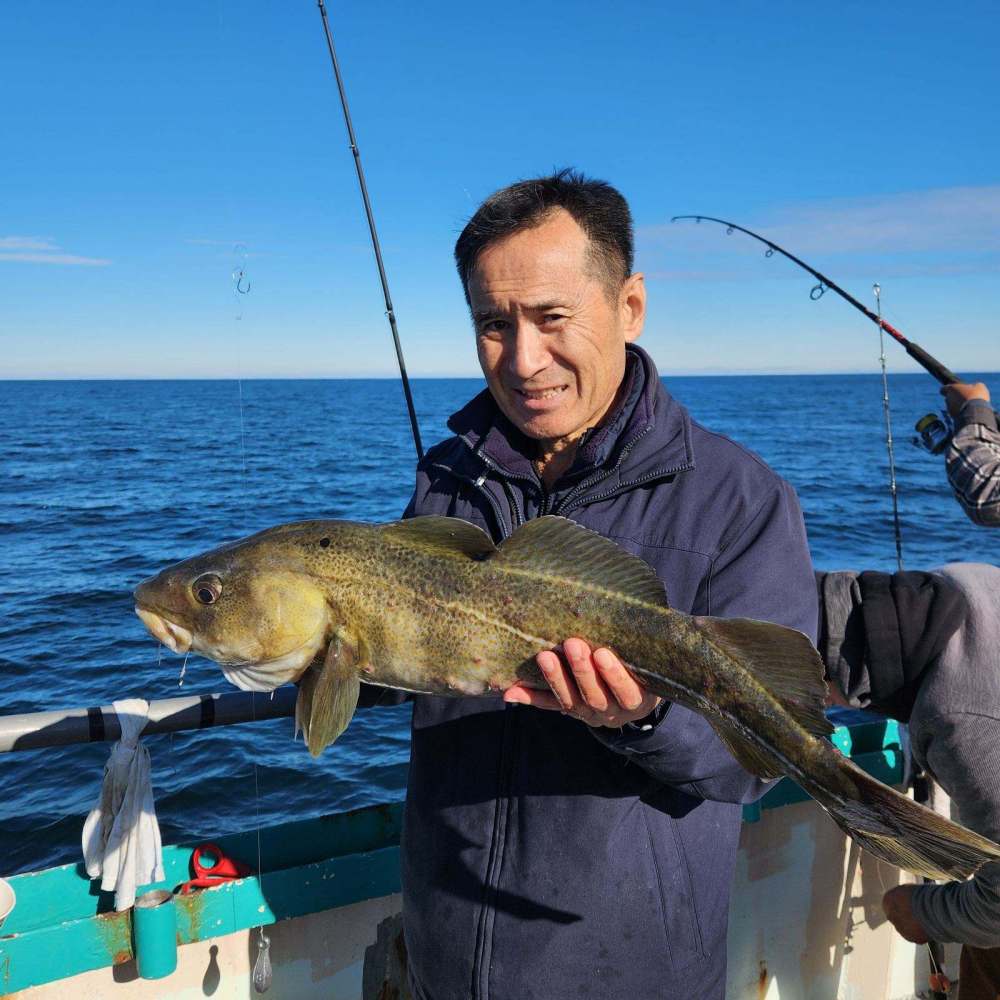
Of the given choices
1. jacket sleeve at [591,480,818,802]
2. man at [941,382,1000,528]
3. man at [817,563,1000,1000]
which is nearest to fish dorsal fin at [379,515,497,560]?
jacket sleeve at [591,480,818,802]

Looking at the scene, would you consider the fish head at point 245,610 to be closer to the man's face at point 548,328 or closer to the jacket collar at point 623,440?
the jacket collar at point 623,440

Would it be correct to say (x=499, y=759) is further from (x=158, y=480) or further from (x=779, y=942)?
(x=158, y=480)

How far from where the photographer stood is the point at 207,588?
287cm

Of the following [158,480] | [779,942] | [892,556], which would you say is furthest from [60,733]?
[158,480]


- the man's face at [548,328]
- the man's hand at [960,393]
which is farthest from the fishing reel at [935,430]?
the man's face at [548,328]

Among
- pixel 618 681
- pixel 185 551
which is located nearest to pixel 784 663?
pixel 618 681

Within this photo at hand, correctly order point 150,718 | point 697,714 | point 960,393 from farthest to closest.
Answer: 1. point 960,393
2. point 150,718
3. point 697,714

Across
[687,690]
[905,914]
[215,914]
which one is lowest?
[905,914]

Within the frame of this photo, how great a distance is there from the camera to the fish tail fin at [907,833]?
1.88 m

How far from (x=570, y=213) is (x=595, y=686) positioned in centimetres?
151

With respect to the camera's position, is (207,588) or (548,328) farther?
(207,588)

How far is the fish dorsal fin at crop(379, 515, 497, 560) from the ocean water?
7.09 metres

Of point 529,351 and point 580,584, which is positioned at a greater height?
point 529,351

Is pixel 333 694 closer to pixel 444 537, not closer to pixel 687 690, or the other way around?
pixel 444 537
